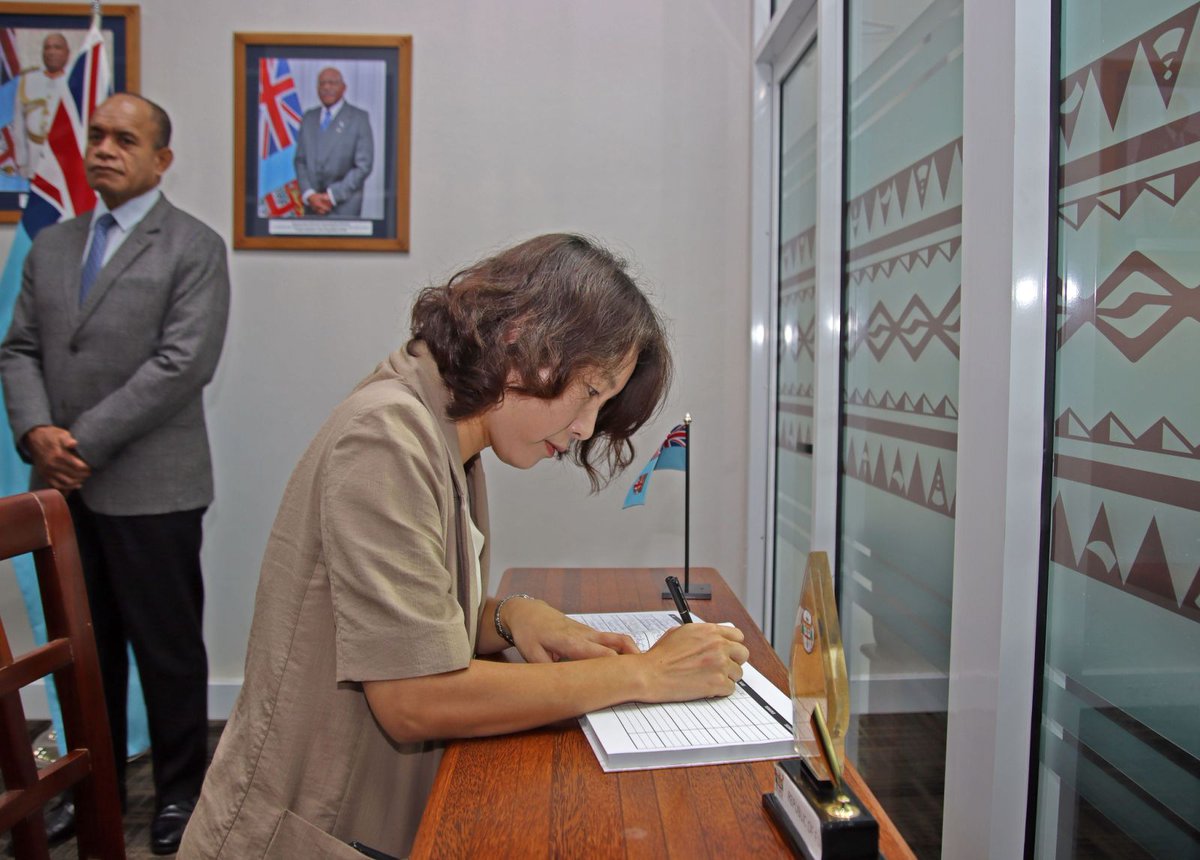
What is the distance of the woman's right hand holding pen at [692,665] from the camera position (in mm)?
980

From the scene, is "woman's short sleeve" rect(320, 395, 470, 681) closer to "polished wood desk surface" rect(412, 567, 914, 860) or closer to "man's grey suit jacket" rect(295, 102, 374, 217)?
"polished wood desk surface" rect(412, 567, 914, 860)

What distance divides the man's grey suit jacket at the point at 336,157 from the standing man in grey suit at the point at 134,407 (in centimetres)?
52

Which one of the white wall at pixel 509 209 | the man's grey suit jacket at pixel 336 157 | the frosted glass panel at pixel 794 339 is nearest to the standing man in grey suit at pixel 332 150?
the man's grey suit jacket at pixel 336 157

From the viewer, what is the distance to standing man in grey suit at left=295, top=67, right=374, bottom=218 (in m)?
2.75

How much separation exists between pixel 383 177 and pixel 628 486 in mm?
1270

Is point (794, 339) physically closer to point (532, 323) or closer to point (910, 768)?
point (910, 768)

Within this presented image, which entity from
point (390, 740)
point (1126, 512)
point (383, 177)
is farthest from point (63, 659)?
point (383, 177)

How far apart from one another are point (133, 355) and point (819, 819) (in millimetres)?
2060

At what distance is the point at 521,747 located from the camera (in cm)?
90

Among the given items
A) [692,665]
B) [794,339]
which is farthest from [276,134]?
[692,665]

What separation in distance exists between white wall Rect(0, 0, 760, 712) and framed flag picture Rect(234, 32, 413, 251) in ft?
0.16

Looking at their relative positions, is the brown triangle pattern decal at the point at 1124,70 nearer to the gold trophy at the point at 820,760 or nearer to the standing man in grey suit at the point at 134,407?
the gold trophy at the point at 820,760

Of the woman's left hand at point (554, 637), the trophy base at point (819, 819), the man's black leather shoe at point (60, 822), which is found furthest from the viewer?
the man's black leather shoe at point (60, 822)

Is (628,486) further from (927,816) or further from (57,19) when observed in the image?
(57,19)
